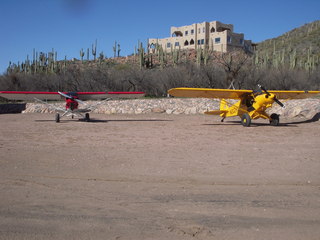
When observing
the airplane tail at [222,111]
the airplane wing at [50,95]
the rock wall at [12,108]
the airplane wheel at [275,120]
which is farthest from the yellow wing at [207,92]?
the rock wall at [12,108]

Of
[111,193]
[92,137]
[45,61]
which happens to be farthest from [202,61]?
[111,193]

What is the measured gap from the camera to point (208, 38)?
227 ft

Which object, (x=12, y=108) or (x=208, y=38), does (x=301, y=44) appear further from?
(x=12, y=108)

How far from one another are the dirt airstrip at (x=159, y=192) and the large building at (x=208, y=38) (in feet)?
192

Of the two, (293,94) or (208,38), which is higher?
(208,38)

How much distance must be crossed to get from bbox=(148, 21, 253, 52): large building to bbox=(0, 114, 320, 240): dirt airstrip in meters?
58.5

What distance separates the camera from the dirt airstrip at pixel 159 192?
3455 mm

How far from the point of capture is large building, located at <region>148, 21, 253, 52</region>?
65938 millimetres

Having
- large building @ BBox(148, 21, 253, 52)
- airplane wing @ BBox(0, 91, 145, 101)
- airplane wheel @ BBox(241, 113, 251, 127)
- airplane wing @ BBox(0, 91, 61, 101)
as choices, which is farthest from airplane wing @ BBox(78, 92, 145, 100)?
large building @ BBox(148, 21, 253, 52)

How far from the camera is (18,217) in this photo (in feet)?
12.3

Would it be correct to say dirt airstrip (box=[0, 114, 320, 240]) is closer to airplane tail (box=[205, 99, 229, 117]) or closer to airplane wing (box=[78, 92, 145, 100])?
airplane tail (box=[205, 99, 229, 117])

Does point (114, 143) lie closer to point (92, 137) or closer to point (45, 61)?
point (92, 137)

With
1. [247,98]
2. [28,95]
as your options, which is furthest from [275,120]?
[28,95]

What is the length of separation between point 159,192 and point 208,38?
224ft
